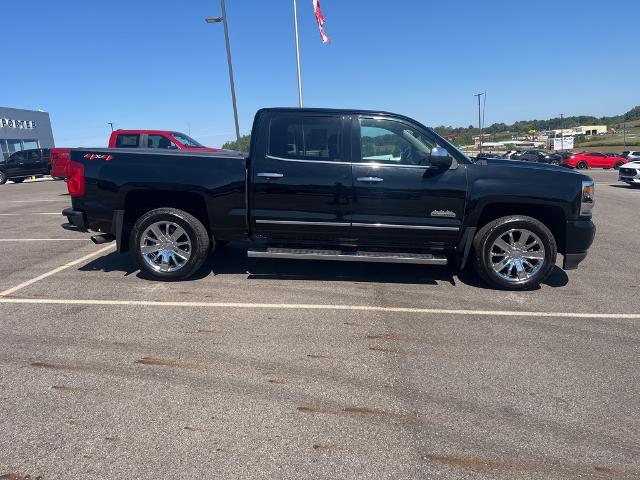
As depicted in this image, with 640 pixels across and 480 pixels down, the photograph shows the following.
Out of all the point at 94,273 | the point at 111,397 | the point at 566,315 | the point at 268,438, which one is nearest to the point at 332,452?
the point at 268,438

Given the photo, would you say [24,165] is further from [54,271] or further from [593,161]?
[593,161]

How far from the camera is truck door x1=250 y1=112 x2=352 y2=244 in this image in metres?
5.38

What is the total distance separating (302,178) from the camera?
212 inches

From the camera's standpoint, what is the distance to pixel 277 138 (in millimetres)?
5504

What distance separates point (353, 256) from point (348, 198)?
65 cm

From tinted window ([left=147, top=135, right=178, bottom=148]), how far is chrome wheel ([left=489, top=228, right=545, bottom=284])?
10.7 metres

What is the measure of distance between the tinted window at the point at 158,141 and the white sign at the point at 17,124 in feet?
148

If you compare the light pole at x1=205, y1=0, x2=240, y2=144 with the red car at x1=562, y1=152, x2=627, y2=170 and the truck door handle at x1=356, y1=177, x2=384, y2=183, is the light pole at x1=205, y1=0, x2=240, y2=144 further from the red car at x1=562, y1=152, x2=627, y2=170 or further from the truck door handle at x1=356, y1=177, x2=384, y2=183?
the red car at x1=562, y1=152, x2=627, y2=170

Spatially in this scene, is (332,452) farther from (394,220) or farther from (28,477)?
(394,220)

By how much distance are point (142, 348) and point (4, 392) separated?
96cm

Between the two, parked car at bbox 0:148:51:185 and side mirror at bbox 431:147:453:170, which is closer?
side mirror at bbox 431:147:453:170

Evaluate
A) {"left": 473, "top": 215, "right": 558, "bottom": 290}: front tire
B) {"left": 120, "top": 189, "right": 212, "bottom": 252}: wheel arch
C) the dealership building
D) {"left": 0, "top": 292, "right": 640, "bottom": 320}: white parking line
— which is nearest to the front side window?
{"left": 473, "top": 215, "right": 558, "bottom": 290}: front tire

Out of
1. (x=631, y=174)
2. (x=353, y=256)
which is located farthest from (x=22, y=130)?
(x=353, y=256)

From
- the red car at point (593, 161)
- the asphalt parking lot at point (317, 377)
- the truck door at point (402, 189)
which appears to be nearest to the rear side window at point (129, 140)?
the asphalt parking lot at point (317, 377)
